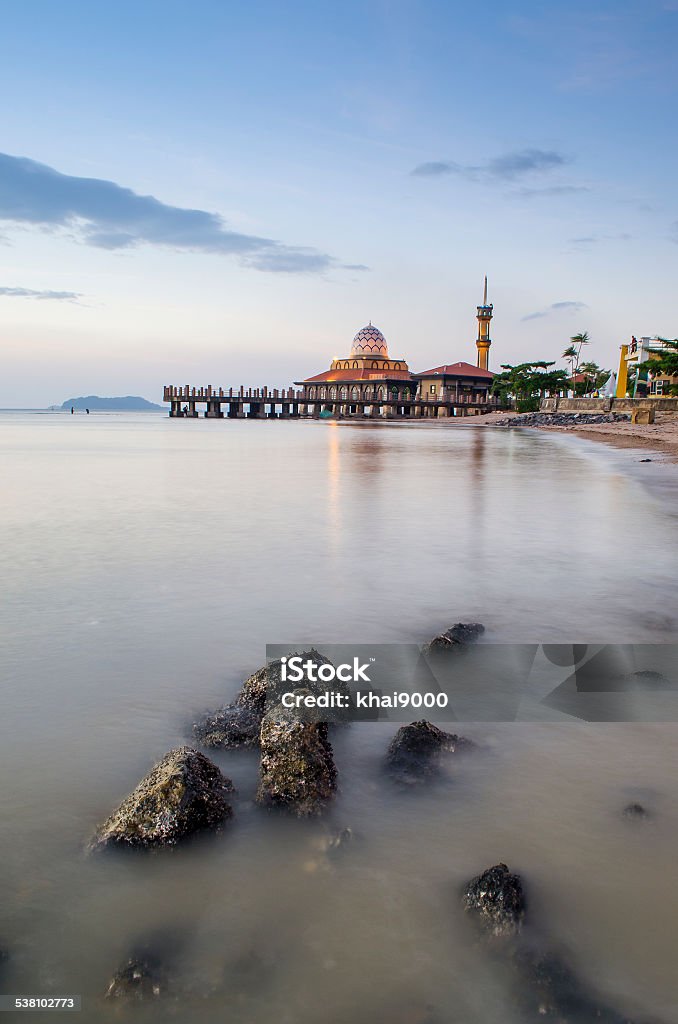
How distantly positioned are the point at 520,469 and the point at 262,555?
54.3 feet

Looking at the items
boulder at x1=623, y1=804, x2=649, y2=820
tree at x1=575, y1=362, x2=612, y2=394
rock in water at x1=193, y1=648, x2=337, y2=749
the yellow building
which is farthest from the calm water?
tree at x1=575, y1=362, x2=612, y2=394

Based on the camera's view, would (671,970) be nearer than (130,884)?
Yes

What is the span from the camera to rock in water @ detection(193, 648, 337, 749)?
160 inches

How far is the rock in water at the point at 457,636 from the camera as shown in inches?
225

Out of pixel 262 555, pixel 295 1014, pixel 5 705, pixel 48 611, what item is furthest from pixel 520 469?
pixel 295 1014

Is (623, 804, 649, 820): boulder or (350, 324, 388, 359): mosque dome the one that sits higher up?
(350, 324, 388, 359): mosque dome

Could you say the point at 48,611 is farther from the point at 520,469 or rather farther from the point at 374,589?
the point at 520,469

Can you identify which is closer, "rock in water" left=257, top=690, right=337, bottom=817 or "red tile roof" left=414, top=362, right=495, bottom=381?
"rock in water" left=257, top=690, right=337, bottom=817

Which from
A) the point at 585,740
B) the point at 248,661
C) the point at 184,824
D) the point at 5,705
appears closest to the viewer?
the point at 184,824

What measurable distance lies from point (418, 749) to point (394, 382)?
11592 centimetres

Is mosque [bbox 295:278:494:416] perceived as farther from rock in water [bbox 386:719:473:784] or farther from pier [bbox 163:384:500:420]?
rock in water [bbox 386:719:473:784]

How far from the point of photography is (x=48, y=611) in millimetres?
6824

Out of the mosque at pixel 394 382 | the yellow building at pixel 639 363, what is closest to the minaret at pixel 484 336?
the mosque at pixel 394 382

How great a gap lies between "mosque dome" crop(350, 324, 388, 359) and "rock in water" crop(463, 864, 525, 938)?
414 feet
